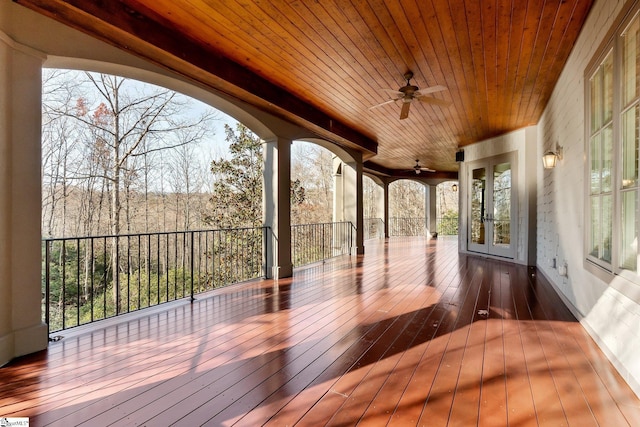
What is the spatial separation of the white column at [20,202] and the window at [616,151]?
14.3 ft

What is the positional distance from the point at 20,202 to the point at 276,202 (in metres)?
3.18

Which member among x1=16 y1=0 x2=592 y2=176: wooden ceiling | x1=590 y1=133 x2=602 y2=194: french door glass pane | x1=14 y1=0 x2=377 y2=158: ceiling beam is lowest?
x1=590 y1=133 x2=602 y2=194: french door glass pane

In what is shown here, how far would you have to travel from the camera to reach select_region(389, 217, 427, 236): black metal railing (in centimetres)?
1585

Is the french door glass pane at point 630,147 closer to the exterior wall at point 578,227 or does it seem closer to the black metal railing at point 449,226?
the exterior wall at point 578,227

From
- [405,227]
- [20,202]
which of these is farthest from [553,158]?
[405,227]

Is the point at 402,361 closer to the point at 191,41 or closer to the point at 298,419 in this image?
the point at 298,419

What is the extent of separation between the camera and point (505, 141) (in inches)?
266

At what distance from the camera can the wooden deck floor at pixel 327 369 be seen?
164cm

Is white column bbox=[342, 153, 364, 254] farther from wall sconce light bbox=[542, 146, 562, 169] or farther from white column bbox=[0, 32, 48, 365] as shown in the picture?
white column bbox=[0, 32, 48, 365]

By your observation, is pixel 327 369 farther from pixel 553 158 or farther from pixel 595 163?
pixel 553 158

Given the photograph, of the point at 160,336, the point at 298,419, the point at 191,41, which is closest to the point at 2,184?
the point at 160,336

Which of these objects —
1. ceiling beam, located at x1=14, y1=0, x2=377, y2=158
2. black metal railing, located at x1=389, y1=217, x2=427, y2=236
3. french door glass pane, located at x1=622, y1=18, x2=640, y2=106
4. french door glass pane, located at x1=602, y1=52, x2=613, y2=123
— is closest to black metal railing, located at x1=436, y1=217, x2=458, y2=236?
black metal railing, located at x1=389, y1=217, x2=427, y2=236

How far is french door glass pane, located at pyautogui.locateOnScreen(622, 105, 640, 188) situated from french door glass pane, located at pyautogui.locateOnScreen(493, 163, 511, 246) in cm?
494

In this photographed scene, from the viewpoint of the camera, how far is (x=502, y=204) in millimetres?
6840
